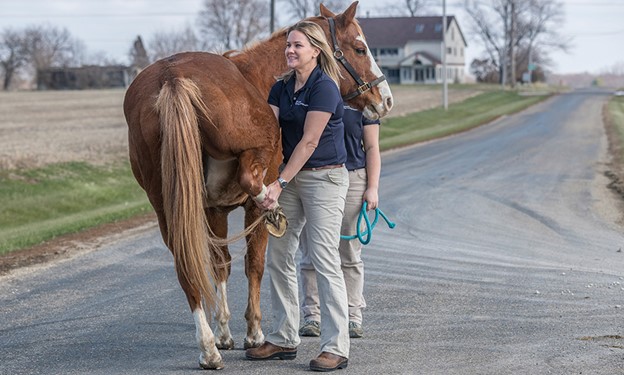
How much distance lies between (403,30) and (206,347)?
324 ft

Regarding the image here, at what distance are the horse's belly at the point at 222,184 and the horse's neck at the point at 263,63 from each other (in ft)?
3.36

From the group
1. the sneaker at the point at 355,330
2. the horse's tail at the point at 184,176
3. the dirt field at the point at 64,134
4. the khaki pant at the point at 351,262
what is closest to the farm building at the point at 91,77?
the dirt field at the point at 64,134

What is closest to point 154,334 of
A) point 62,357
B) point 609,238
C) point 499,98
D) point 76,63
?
point 62,357

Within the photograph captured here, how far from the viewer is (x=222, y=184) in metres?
6.14

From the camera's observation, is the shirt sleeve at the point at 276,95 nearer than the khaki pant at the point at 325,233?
No

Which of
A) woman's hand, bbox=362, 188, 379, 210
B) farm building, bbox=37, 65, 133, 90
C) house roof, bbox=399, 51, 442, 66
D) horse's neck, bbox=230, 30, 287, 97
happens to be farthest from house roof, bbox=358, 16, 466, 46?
woman's hand, bbox=362, 188, 379, 210

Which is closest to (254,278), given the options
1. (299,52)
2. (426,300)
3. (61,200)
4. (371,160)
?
(371,160)

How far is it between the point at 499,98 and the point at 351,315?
5756 centimetres

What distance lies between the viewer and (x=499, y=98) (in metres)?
62.8

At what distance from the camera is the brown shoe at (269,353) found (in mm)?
A: 6234

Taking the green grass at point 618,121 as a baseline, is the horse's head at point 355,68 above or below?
above

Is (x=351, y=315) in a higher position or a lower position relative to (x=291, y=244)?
lower

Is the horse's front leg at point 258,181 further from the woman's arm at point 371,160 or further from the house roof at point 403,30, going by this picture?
the house roof at point 403,30

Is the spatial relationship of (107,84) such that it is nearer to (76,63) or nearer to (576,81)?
(76,63)
